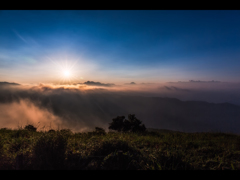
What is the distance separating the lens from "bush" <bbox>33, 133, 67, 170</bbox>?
12.6 ft

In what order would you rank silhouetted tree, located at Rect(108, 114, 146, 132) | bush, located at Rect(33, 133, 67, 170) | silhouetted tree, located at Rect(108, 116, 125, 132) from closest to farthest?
bush, located at Rect(33, 133, 67, 170), silhouetted tree, located at Rect(108, 114, 146, 132), silhouetted tree, located at Rect(108, 116, 125, 132)

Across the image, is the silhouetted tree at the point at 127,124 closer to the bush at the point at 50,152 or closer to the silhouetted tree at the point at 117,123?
the silhouetted tree at the point at 117,123

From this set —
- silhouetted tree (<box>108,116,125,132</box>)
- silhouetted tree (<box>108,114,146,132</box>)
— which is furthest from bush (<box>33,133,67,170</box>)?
silhouetted tree (<box>108,116,125,132</box>)

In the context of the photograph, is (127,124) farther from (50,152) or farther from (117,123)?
(50,152)

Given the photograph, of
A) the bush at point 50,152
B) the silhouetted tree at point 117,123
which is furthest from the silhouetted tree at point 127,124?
the bush at point 50,152

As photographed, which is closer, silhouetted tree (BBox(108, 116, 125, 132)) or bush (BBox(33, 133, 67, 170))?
bush (BBox(33, 133, 67, 170))

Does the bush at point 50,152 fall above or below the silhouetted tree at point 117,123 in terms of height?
above

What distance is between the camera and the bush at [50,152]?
3.83m

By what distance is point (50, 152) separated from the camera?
408cm

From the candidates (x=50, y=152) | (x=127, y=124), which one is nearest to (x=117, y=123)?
(x=127, y=124)

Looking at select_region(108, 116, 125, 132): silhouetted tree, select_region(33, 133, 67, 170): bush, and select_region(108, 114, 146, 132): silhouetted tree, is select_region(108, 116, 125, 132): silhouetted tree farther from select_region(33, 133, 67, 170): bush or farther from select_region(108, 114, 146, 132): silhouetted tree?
select_region(33, 133, 67, 170): bush

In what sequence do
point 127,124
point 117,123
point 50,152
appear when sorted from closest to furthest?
point 50,152 < point 127,124 < point 117,123

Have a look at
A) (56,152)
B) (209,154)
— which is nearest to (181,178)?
(56,152)
